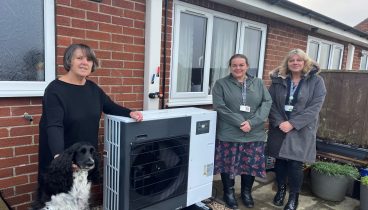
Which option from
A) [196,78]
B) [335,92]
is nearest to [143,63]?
[196,78]

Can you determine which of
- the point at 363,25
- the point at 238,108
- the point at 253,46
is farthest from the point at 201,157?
the point at 363,25

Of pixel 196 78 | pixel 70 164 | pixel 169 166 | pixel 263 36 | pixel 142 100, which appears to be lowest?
pixel 169 166

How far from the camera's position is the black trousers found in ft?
9.42

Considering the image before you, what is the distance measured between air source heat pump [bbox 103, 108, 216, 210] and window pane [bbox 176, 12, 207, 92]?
990 millimetres

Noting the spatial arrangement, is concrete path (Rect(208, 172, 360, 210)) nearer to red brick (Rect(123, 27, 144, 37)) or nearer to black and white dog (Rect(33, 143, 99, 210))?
black and white dog (Rect(33, 143, 99, 210))

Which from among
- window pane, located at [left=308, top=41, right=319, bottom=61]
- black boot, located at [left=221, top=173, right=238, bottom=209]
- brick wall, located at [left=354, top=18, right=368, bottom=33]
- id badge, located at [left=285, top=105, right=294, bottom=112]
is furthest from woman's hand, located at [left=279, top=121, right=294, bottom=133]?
brick wall, located at [left=354, top=18, right=368, bottom=33]

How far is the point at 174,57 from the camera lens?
324 cm

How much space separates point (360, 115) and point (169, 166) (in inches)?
105

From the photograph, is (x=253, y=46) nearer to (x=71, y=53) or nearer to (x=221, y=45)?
(x=221, y=45)

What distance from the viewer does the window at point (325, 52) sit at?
562 centimetres

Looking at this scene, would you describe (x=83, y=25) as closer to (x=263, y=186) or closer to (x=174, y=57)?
(x=174, y=57)

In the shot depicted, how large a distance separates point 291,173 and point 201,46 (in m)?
1.81

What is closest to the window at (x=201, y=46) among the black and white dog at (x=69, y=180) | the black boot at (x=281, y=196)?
the black boot at (x=281, y=196)

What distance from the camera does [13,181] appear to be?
2227 millimetres
